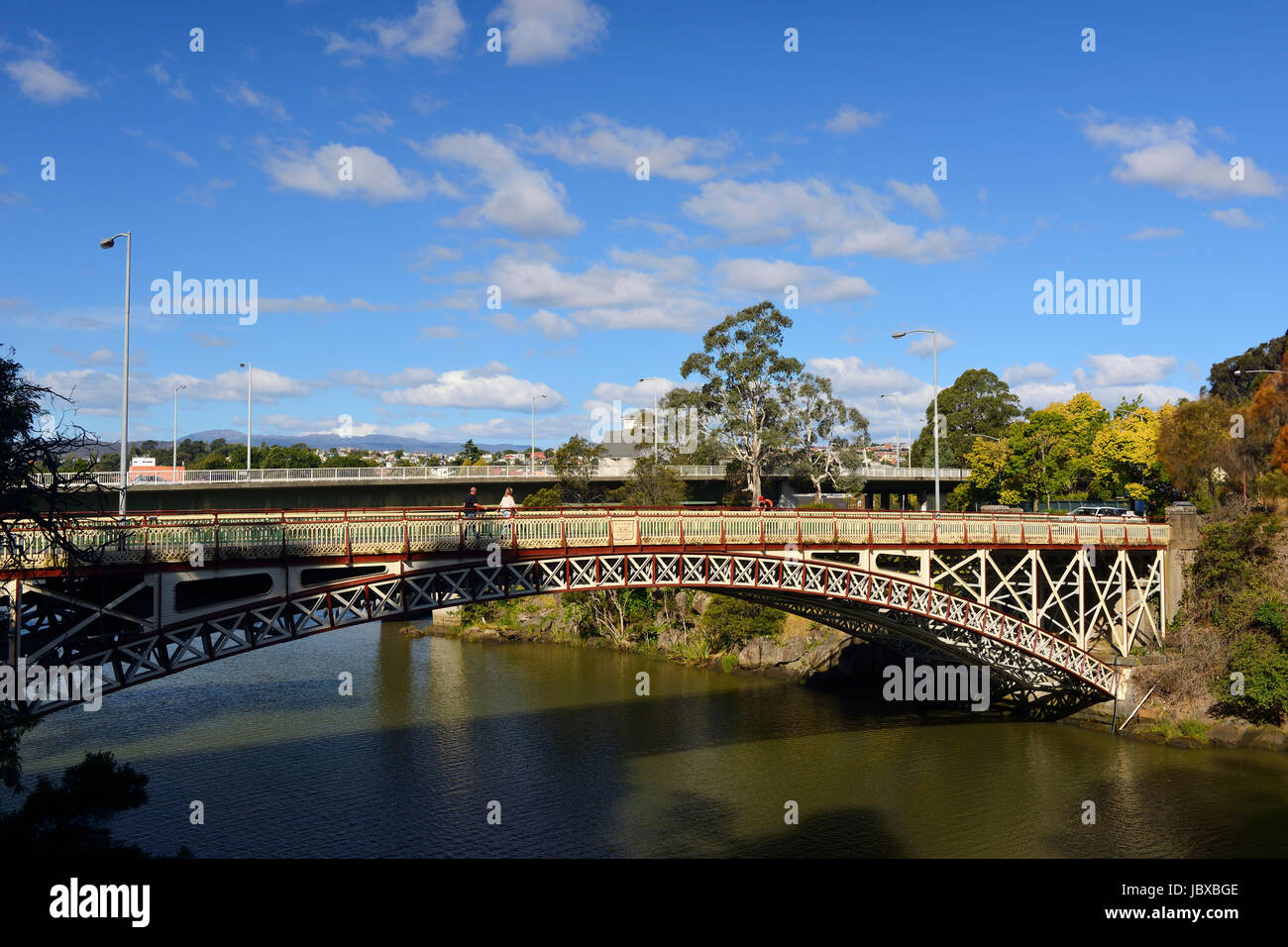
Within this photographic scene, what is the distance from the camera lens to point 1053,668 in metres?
39.6

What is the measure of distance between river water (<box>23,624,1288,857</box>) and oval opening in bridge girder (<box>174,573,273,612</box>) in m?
6.30

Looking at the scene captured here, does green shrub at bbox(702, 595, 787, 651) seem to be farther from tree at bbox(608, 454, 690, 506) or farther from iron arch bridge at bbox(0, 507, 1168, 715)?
tree at bbox(608, 454, 690, 506)

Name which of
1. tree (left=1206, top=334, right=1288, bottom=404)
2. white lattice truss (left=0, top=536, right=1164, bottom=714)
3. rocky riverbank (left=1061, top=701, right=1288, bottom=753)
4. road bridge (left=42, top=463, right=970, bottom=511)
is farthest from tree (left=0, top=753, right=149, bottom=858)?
tree (left=1206, top=334, right=1288, bottom=404)

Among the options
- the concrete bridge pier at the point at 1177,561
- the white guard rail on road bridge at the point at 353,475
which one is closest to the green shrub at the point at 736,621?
the white guard rail on road bridge at the point at 353,475

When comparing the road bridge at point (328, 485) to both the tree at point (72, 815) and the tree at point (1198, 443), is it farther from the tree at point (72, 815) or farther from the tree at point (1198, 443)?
the tree at point (72, 815)

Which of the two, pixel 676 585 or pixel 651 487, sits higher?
pixel 651 487

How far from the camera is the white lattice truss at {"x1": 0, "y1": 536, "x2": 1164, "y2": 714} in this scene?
22.5 m

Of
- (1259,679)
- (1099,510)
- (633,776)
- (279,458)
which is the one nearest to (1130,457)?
(1099,510)

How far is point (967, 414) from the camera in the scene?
119938 mm

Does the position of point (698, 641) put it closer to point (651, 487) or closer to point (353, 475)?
point (651, 487)

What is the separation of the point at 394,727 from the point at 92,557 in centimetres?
2010

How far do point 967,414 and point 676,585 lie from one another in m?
98.8

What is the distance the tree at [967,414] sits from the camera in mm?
115750
